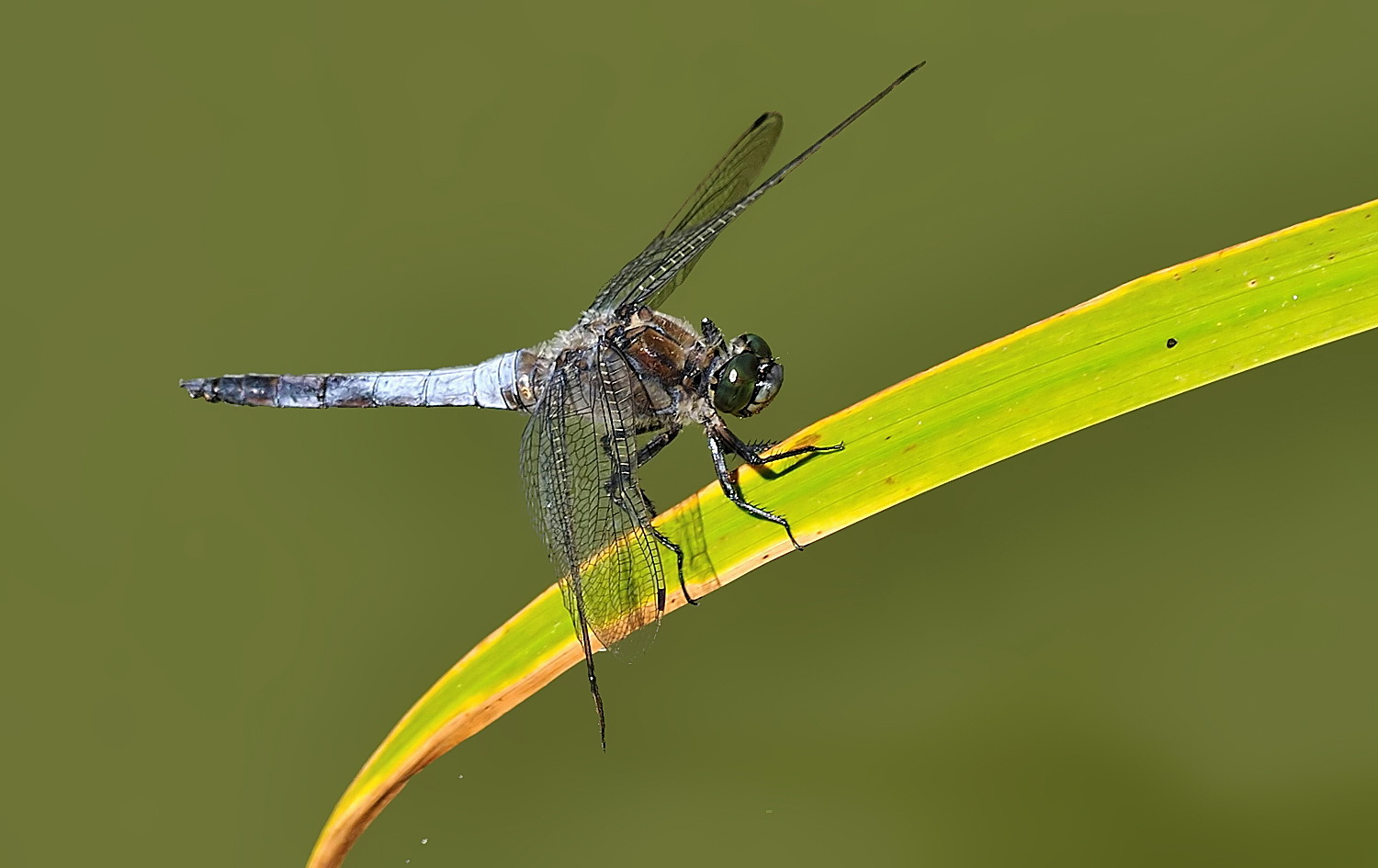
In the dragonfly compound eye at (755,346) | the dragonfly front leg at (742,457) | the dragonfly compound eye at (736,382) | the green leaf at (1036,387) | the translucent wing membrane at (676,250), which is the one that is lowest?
the green leaf at (1036,387)

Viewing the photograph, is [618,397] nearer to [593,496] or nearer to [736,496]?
[593,496]

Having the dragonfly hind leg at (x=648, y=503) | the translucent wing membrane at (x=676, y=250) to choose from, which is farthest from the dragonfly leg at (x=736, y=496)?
the translucent wing membrane at (x=676, y=250)

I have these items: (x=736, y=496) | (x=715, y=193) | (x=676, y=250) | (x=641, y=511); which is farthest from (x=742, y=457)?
(x=715, y=193)

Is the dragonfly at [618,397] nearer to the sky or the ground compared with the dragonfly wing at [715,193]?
nearer to the ground

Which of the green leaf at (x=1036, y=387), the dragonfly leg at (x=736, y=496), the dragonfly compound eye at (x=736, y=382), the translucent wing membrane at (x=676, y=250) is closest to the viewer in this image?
the green leaf at (x=1036, y=387)

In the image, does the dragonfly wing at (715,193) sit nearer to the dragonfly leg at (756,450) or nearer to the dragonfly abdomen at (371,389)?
the dragonfly abdomen at (371,389)

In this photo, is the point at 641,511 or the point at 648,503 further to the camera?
the point at 648,503

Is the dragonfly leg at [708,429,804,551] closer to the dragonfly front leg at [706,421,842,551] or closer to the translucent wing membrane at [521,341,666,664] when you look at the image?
the dragonfly front leg at [706,421,842,551]
